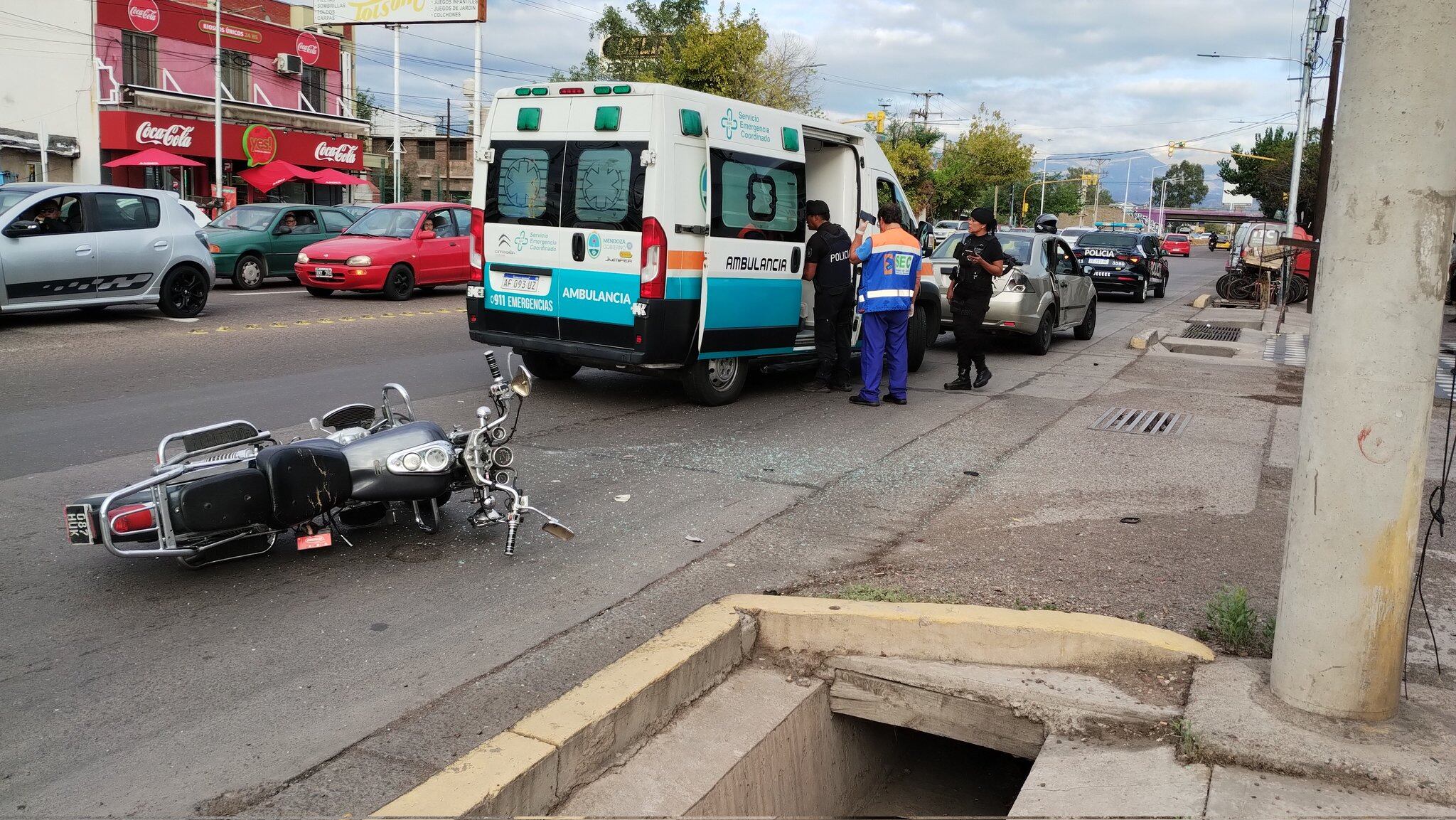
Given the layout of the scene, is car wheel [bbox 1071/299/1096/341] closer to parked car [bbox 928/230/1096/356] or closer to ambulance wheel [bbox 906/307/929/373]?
parked car [bbox 928/230/1096/356]

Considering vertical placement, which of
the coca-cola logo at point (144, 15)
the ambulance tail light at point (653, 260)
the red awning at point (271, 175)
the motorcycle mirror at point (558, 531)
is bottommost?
the motorcycle mirror at point (558, 531)

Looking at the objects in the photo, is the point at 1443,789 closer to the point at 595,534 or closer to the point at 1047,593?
the point at 1047,593

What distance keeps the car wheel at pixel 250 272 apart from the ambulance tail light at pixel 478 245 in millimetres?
12160

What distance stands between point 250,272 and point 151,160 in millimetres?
13869

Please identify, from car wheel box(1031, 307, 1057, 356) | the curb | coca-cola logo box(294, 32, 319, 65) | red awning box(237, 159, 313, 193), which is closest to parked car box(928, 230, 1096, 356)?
car wheel box(1031, 307, 1057, 356)

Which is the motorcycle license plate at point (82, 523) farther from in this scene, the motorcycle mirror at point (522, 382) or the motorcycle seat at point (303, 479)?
the motorcycle mirror at point (522, 382)

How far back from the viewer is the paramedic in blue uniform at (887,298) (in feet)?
33.6

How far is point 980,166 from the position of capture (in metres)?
76.1

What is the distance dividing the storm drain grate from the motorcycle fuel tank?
15.2 metres

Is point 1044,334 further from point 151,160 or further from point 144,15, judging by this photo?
point 144,15

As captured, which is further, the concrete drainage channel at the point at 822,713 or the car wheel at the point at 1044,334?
the car wheel at the point at 1044,334

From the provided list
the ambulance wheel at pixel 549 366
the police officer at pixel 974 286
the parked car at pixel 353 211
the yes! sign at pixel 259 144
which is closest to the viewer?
the ambulance wheel at pixel 549 366

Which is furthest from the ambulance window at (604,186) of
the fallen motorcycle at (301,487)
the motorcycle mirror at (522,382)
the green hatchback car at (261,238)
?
the green hatchback car at (261,238)

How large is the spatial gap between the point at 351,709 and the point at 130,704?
760 mm
